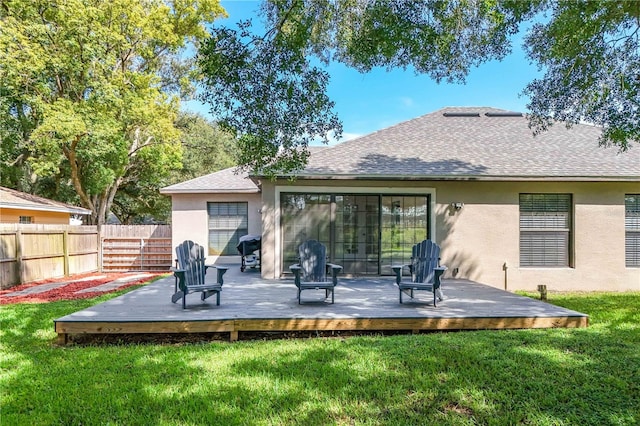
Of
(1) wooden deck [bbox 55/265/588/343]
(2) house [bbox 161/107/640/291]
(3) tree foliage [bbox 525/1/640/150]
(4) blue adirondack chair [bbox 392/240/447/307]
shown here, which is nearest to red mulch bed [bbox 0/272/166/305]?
(1) wooden deck [bbox 55/265/588/343]

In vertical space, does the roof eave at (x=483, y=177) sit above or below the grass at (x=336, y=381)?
above

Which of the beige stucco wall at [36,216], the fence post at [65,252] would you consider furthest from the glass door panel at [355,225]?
the beige stucco wall at [36,216]

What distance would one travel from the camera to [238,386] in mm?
3441

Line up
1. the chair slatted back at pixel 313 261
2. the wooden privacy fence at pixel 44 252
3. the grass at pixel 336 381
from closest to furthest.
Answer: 1. the grass at pixel 336 381
2. the chair slatted back at pixel 313 261
3. the wooden privacy fence at pixel 44 252

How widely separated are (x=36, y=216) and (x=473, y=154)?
15149 mm

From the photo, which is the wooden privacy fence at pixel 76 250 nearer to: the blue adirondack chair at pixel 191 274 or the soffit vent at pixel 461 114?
the blue adirondack chair at pixel 191 274

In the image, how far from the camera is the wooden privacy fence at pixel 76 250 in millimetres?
10445

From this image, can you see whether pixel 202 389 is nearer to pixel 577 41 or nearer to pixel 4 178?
pixel 577 41

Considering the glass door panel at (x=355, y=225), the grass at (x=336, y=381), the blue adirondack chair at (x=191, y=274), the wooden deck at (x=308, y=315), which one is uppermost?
the glass door panel at (x=355, y=225)

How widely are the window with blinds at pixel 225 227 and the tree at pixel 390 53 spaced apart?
19.8 ft

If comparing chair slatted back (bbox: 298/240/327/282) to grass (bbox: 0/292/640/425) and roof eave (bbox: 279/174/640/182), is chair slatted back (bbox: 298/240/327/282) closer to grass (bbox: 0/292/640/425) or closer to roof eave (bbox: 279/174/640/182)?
grass (bbox: 0/292/640/425)

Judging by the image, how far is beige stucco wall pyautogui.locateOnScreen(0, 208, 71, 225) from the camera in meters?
11.8

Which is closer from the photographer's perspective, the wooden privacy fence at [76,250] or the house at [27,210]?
the wooden privacy fence at [76,250]

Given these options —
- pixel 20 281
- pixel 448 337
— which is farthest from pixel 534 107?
pixel 20 281
